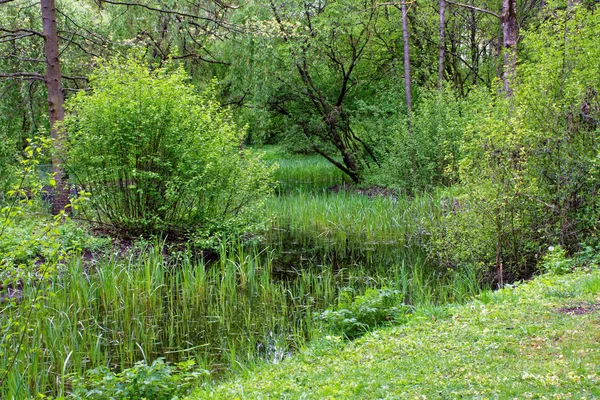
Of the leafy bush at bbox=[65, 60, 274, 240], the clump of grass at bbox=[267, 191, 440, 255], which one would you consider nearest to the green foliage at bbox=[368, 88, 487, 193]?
the clump of grass at bbox=[267, 191, 440, 255]

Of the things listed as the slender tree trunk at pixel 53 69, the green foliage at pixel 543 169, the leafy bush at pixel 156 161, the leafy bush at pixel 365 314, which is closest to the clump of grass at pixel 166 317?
the leafy bush at pixel 365 314

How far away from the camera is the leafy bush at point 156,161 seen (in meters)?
9.15

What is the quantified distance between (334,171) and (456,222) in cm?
1427

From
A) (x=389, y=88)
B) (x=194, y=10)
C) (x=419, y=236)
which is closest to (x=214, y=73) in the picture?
(x=194, y=10)

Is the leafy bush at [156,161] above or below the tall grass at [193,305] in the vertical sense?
above

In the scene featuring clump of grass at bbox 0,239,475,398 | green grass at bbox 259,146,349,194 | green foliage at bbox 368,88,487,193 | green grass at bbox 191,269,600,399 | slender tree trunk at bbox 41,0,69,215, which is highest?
slender tree trunk at bbox 41,0,69,215

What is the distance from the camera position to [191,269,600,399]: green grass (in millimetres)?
3297

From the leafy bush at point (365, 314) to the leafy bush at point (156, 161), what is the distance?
12.8 feet

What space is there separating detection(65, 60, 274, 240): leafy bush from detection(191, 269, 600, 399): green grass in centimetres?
509

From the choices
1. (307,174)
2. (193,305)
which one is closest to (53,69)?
(193,305)

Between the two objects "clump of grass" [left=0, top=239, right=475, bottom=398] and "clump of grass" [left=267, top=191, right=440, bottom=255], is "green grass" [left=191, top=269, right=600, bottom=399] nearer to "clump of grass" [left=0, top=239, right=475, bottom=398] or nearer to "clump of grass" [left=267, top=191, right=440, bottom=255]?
"clump of grass" [left=0, top=239, right=475, bottom=398]

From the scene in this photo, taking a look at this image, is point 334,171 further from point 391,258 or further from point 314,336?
point 314,336

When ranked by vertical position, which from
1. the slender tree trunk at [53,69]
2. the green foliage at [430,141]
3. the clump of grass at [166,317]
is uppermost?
the slender tree trunk at [53,69]

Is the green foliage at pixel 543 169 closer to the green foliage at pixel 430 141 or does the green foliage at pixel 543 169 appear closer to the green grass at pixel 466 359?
the green grass at pixel 466 359
